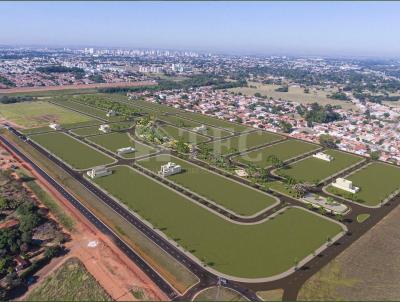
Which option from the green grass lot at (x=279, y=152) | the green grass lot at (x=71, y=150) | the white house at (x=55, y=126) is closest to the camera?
the green grass lot at (x=71, y=150)

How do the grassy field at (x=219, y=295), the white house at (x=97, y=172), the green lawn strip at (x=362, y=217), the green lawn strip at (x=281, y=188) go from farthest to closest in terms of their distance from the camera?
the white house at (x=97, y=172) → the green lawn strip at (x=281, y=188) → the green lawn strip at (x=362, y=217) → the grassy field at (x=219, y=295)

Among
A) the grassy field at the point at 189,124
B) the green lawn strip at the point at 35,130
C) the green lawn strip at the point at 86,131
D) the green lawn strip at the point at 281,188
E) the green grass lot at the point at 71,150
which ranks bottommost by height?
the grassy field at the point at 189,124

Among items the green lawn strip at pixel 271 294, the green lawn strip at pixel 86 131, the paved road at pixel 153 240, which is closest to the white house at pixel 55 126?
the green lawn strip at pixel 86 131

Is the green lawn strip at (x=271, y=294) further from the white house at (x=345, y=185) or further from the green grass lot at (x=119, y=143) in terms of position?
the green grass lot at (x=119, y=143)

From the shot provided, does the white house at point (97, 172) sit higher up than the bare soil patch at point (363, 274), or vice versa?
the white house at point (97, 172)

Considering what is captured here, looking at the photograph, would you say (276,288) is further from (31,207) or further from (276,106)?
(276,106)

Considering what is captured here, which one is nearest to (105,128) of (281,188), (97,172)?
(97,172)
